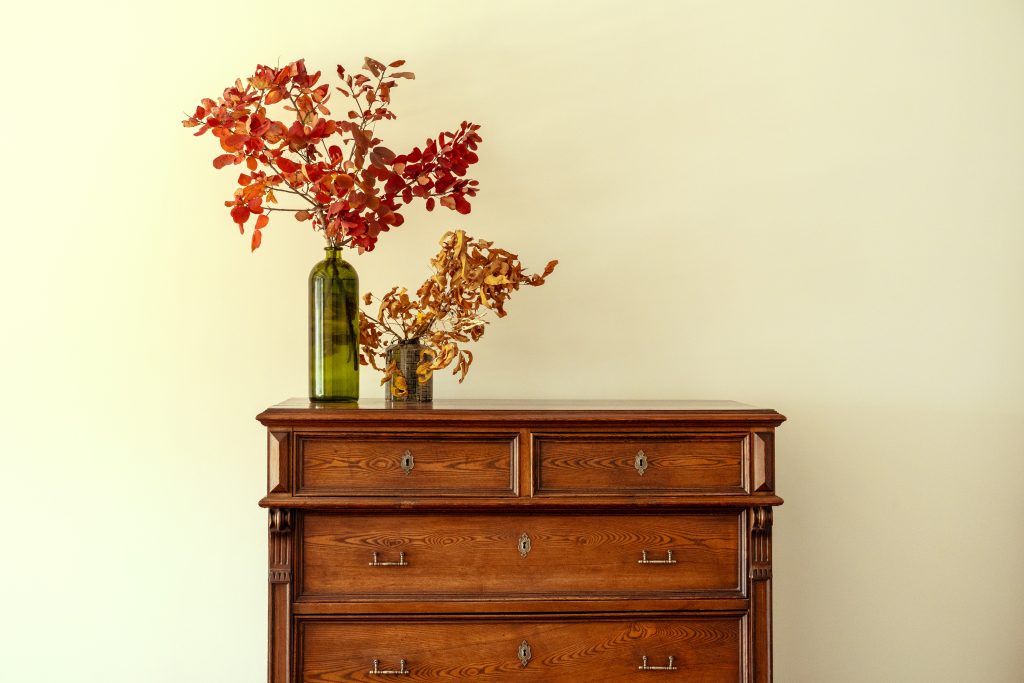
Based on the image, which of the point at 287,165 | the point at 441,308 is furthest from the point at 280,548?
the point at 287,165

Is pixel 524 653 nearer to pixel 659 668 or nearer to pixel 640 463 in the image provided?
pixel 659 668

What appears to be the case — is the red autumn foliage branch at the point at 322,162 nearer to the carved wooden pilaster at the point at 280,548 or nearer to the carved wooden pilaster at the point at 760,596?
the carved wooden pilaster at the point at 280,548

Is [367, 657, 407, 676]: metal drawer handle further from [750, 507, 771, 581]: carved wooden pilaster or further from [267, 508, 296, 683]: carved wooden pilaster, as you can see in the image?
[750, 507, 771, 581]: carved wooden pilaster

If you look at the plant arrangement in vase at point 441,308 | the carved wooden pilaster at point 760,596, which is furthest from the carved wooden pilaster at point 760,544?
the plant arrangement in vase at point 441,308

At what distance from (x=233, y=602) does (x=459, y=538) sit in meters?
0.80

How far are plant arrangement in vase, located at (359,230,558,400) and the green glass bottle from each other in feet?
0.28

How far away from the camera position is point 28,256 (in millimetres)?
2238

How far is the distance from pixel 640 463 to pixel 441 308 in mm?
578

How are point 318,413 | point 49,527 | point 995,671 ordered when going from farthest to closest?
point 995,671, point 49,527, point 318,413

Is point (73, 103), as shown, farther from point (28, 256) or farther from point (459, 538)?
point (459, 538)

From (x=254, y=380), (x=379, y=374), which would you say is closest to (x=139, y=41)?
(x=254, y=380)

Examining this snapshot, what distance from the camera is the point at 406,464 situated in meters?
1.77

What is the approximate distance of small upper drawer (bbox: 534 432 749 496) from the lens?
1791mm

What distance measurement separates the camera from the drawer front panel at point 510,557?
1.78m
